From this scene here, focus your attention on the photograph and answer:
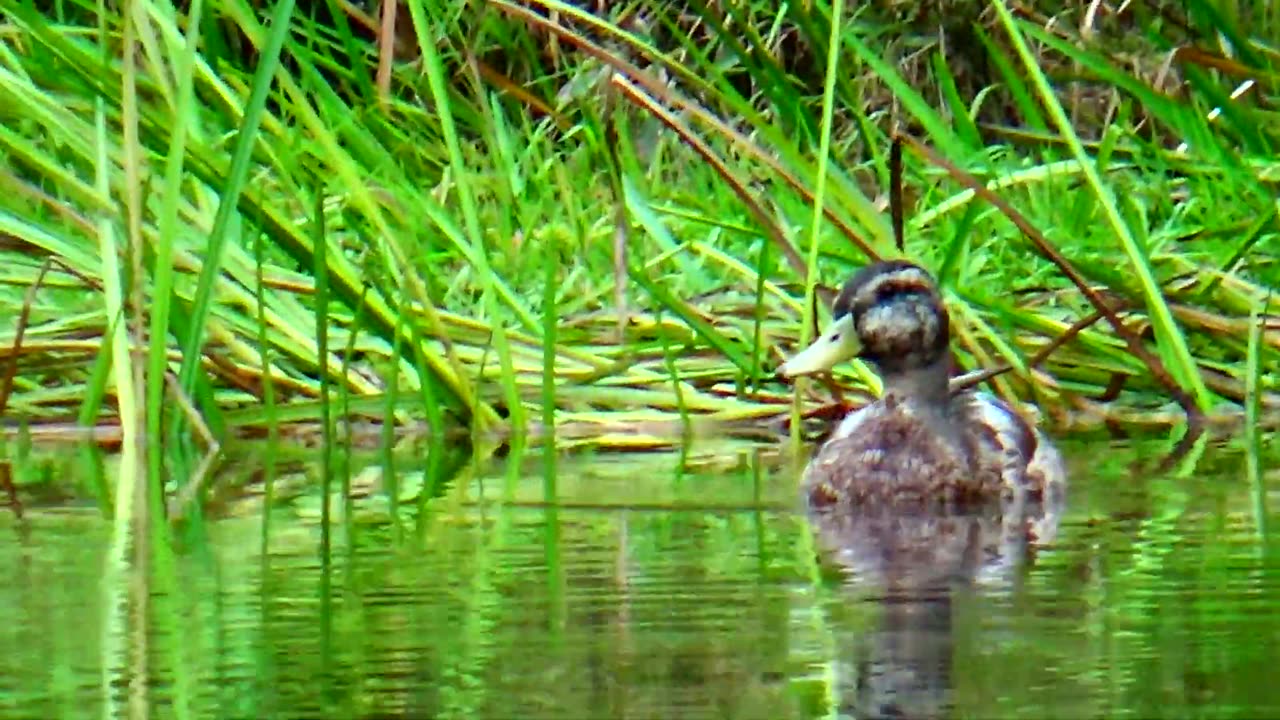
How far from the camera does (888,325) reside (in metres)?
6.25

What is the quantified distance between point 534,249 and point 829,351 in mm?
2210

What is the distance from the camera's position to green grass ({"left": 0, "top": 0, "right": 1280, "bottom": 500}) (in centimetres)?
601

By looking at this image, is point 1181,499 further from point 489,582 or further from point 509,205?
point 509,205

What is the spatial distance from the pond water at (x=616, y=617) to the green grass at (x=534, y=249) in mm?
783

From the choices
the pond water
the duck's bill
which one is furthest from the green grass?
the pond water

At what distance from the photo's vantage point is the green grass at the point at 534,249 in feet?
19.7

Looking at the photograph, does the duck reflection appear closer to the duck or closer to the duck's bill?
the duck

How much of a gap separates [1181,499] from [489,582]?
153 cm

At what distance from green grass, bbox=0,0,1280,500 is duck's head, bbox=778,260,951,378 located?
13 cm

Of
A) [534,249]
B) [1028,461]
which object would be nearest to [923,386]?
[1028,461]

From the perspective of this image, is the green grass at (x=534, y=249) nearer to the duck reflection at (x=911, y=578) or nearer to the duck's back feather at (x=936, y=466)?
the duck's back feather at (x=936, y=466)

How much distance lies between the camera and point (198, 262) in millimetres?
6801

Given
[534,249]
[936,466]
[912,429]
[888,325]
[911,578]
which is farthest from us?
[534,249]

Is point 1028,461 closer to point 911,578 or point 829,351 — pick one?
point 829,351
